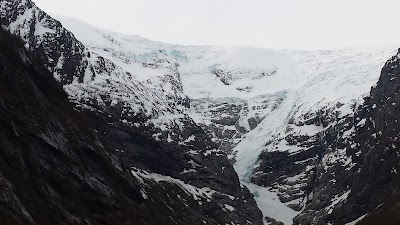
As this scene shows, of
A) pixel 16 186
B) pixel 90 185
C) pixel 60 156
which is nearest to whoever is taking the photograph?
pixel 16 186

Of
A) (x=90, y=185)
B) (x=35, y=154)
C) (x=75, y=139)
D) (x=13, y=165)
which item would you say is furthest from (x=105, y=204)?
(x=13, y=165)

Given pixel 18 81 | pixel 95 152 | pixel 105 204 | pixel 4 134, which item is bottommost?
pixel 105 204

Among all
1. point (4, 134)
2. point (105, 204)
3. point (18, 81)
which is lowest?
point (105, 204)

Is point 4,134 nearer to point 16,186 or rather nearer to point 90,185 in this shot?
point 16,186

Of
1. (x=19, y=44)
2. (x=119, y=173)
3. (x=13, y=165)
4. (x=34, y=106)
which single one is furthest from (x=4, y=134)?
(x=119, y=173)

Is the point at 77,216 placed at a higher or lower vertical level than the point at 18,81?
lower

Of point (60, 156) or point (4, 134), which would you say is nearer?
point (4, 134)

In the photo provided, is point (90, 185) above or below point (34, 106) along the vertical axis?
below

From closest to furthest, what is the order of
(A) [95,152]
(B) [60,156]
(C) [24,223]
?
(C) [24,223] → (B) [60,156] → (A) [95,152]

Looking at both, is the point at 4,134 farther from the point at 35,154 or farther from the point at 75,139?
the point at 75,139
